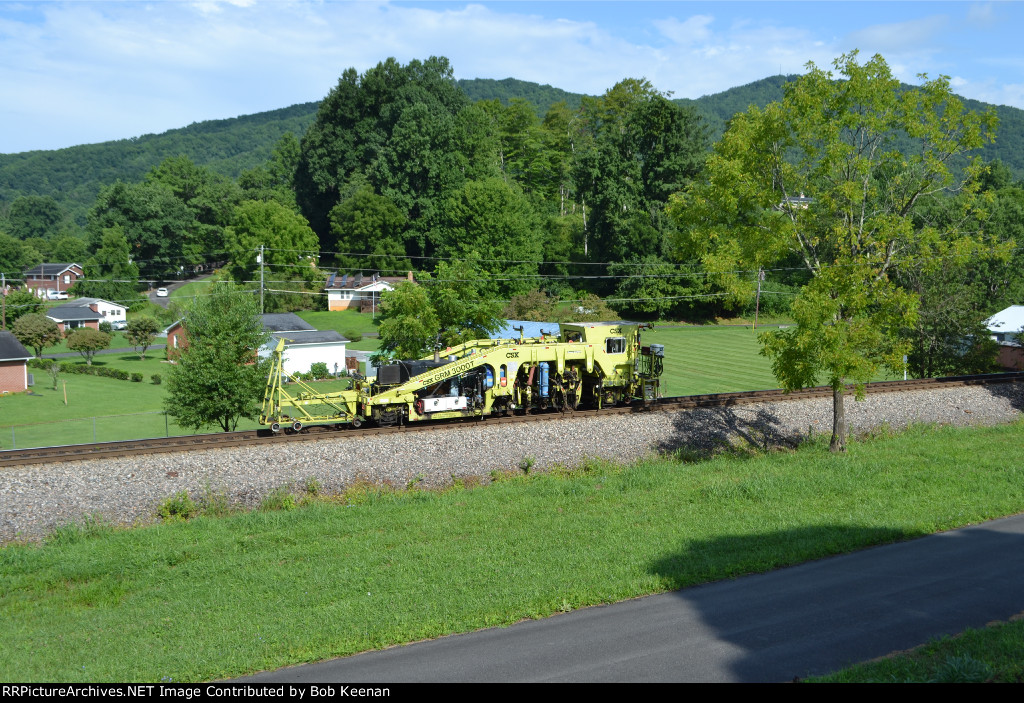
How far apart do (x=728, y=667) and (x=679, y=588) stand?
3501mm

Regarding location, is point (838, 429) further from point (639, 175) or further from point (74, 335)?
point (74, 335)

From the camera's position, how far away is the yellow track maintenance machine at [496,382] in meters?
25.3

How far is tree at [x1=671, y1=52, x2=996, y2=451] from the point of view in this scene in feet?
80.0

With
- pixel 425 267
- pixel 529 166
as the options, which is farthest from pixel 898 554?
pixel 529 166

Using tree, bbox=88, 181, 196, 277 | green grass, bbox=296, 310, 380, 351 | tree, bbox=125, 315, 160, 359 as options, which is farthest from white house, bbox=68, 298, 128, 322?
tree, bbox=125, 315, 160, 359

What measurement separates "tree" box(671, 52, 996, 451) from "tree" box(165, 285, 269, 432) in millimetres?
16287

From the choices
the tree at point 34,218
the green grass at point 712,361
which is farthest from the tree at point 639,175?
the tree at point 34,218

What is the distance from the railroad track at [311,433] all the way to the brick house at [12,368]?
35529mm

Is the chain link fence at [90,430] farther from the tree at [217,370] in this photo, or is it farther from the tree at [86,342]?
the tree at [86,342]

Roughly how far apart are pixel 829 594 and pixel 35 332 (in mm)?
69339

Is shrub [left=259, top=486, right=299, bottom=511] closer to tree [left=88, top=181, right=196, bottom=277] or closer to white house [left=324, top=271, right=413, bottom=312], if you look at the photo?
white house [left=324, top=271, right=413, bottom=312]

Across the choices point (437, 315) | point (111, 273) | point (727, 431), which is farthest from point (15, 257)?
point (727, 431)

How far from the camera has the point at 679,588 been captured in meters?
14.2

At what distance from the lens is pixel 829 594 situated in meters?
13.5
